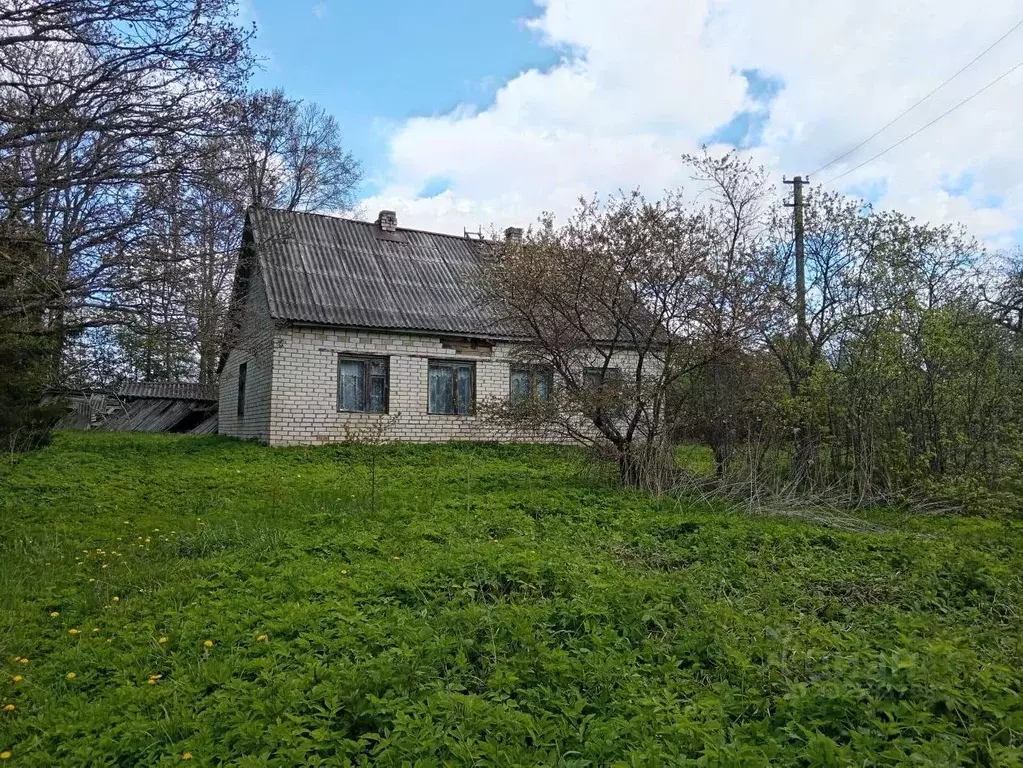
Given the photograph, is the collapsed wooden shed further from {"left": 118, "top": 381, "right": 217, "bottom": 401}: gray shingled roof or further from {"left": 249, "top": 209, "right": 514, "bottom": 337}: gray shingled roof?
{"left": 249, "top": 209, "right": 514, "bottom": 337}: gray shingled roof

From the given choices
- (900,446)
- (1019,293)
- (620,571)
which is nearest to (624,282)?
(900,446)

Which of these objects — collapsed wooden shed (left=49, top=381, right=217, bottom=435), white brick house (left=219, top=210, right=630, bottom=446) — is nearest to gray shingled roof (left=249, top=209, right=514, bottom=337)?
white brick house (left=219, top=210, right=630, bottom=446)

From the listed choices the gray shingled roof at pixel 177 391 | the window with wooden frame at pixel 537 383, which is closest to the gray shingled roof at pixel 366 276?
the window with wooden frame at pixel 537 383

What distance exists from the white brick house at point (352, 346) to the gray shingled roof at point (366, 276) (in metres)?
0.04

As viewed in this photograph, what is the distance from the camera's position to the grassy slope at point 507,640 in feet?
7.95

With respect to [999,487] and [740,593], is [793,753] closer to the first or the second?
[740,593]

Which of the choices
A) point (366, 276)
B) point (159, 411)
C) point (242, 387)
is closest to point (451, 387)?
point (366, 276)

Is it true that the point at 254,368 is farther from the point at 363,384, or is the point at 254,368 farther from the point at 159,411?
the point at 159,411

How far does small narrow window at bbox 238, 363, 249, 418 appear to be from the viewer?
51.4 feet

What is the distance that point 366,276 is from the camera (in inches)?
616

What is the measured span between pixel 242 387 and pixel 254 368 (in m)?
1.58

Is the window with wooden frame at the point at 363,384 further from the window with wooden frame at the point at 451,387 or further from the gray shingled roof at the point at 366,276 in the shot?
the window with wooden frame at the point at 451,387

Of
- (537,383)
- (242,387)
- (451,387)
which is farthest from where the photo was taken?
(242,387)

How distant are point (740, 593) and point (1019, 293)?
454 inches
